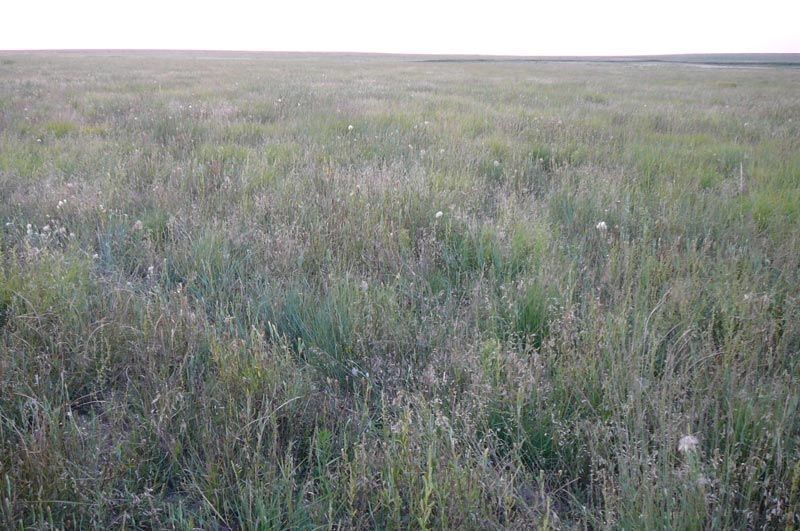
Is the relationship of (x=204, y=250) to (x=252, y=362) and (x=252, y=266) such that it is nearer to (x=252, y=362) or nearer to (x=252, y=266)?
A: (x=252, y=266)

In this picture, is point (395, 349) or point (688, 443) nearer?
point (688, 443)

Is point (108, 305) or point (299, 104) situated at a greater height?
point (299, 104)

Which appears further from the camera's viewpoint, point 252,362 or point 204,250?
point 204,250

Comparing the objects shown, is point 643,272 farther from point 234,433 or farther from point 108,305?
point 108,305

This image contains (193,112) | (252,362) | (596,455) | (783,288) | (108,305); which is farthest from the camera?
(193,112)

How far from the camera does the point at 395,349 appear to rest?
2461 mm

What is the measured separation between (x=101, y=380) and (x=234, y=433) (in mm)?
720

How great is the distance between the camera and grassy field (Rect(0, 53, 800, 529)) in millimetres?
1643

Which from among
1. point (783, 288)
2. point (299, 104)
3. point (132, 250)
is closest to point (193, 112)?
point (299, 104)

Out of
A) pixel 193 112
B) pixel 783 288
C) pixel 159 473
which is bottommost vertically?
pixel 159 473

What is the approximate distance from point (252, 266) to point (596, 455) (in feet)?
7.70

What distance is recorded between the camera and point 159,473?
71.6 inches

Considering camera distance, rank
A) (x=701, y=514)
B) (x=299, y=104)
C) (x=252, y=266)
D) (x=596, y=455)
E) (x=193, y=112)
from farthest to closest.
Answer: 1. (x=299, y=104)
2. (x=193, y=112)
3. (x=252, y=266)
4. (x=596, y=455)
5. (x=701, y=514)

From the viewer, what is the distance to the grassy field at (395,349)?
5.39 feet
